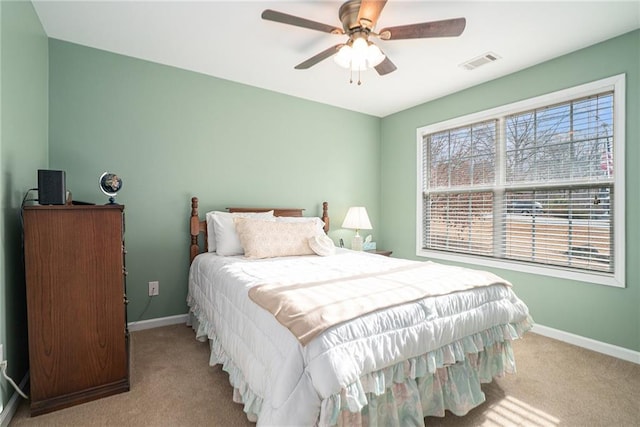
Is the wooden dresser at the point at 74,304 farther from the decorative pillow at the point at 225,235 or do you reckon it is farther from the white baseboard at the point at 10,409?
the decorative pillow at the point at 225,235

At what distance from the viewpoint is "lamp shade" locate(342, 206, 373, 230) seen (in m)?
3.86

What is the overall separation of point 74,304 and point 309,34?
2.40m

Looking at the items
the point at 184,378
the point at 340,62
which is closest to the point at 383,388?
the point at 184,378

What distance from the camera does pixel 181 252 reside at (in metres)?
3.01

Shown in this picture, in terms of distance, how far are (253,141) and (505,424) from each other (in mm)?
3130

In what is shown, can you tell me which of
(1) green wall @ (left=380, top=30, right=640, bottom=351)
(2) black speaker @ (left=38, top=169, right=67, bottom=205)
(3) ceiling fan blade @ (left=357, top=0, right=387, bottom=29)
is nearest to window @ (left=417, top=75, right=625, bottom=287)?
(1) green wall @ (left=380, top=30, right=640, bottom=351)

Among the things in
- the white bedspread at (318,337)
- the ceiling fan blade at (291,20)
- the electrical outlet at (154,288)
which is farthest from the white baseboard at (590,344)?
the electrical outlet at (154,288)

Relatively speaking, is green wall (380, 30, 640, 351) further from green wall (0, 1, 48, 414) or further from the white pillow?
green wall (0, 1, 48, 414)

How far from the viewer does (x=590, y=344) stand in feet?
8.24

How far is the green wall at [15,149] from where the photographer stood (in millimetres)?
1614

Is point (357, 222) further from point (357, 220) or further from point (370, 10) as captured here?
point (370, 10)

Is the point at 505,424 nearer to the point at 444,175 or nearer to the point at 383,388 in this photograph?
the point at 383,388

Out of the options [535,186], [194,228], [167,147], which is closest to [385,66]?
[535,186]

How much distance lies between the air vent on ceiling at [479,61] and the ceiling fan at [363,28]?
1.05m
